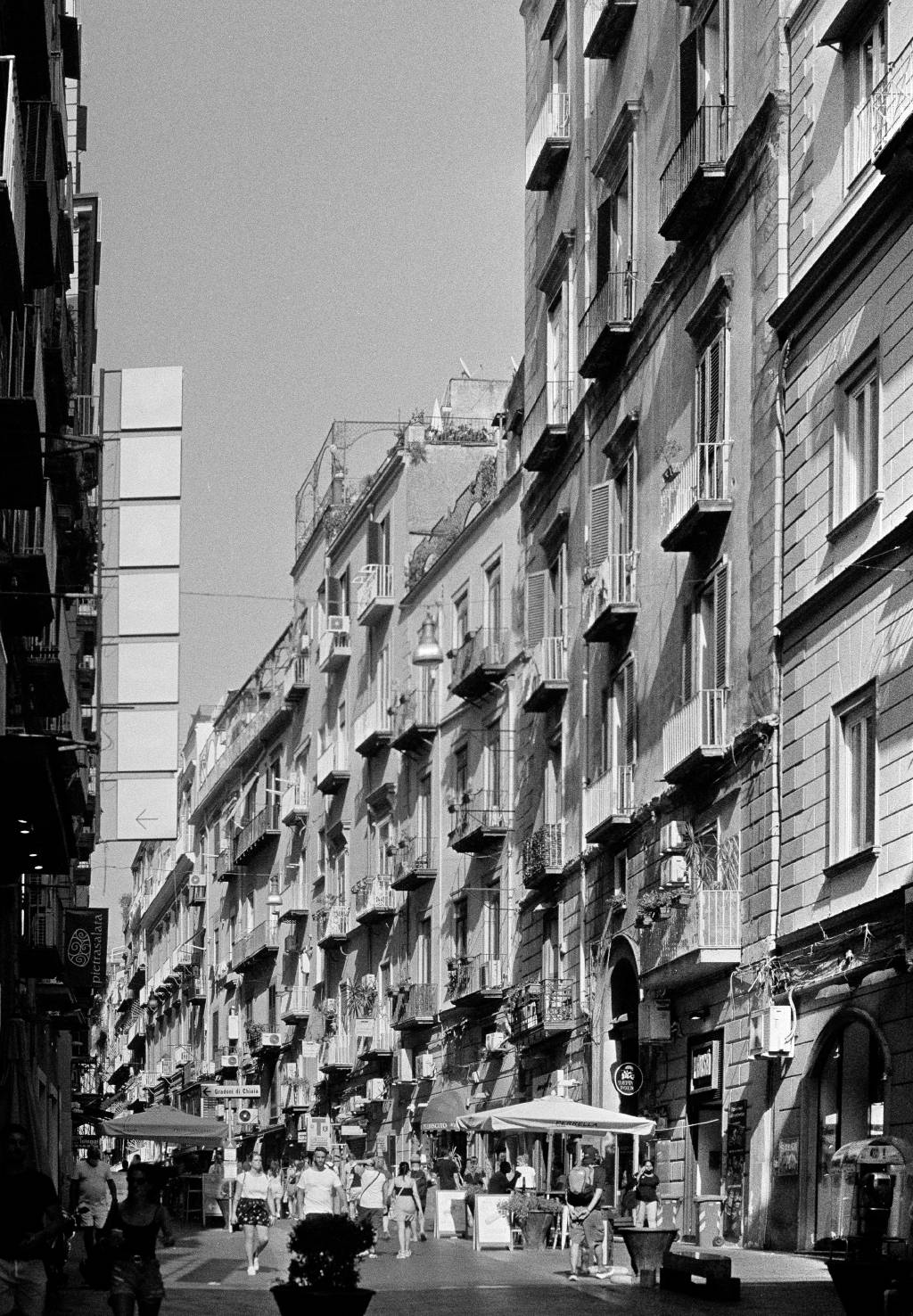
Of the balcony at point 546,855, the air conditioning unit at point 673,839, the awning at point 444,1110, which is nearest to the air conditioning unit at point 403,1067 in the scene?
the awning at point 444,1110

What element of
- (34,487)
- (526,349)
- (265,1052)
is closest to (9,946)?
(34,487)

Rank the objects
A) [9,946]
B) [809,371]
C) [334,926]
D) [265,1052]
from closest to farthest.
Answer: [809,371]
[9,946]
[334,926]
[265,1052]

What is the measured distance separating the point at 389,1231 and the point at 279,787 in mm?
37556

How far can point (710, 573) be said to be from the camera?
30.0m

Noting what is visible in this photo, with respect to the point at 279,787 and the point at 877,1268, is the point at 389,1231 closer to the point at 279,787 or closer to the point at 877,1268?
the point at 877,1268

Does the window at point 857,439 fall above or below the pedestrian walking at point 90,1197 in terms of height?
above

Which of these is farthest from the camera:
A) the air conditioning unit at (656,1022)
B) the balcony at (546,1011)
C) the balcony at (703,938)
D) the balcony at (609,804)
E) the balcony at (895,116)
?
the balcony at (546,1011)

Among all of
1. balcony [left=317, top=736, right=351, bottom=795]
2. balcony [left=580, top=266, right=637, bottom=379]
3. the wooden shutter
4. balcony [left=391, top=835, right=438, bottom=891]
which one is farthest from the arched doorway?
balcony [left=317, top=736, right=351, bottom=795]

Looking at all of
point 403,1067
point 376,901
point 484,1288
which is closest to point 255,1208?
point 484,1288

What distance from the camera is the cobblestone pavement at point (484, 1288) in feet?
61.6

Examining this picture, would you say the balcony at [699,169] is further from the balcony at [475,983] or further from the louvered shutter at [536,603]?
the balcony at [475,983]

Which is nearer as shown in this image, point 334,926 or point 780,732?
point 780,732

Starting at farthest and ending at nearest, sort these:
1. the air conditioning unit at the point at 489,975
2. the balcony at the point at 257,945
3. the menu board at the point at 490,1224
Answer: the balcony at the point at 257,945 → the air conditioning unit at the point at 489,975 → the menu board at the point at 490,1224

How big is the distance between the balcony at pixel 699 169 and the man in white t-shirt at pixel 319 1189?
44.6 feet
